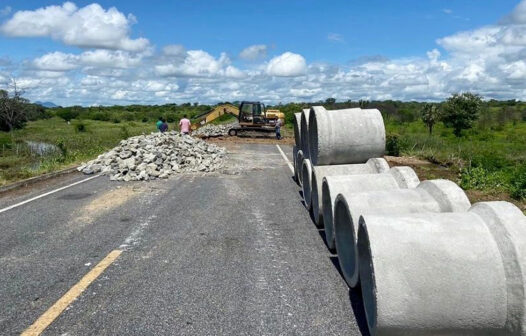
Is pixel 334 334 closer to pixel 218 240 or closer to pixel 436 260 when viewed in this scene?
pixel 436 260

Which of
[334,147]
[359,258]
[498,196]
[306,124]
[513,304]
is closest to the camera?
[513,304]

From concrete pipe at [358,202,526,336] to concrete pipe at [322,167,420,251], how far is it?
7.24ft

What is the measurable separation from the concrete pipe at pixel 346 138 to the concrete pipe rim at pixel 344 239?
2.56 meters

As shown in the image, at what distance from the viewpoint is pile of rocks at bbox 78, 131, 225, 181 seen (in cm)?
1423

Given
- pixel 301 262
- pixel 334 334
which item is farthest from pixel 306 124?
pixel 334 334

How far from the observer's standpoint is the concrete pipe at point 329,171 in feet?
24.7

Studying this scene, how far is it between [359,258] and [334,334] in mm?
835

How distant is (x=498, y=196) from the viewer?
1116 centimetres

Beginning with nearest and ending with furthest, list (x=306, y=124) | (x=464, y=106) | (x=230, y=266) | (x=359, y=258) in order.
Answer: (x=359, y=258)
(x=230, y=266)
(x=306, y=124)
(x=464, y=106)

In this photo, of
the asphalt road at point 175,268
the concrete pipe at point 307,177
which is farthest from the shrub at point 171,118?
the concrete pipe at point 307,177

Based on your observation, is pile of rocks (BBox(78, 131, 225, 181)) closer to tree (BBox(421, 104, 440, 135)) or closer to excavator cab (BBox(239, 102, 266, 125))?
excavator cab (BBox(239, 102, 266, 125))

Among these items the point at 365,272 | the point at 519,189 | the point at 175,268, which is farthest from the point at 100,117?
the point at 365,272

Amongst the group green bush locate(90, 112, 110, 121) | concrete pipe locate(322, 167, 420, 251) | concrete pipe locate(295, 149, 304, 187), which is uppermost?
green bush locate(90, 112, 110, 121)

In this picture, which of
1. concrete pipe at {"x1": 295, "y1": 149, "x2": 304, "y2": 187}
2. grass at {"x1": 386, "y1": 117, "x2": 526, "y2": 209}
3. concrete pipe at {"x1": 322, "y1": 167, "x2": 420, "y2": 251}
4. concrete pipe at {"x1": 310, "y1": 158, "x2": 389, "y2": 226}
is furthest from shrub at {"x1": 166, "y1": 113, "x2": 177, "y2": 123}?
concrete pipe at {"x1": 322, "y1": 167, "x2": 420, "y2": 251}
